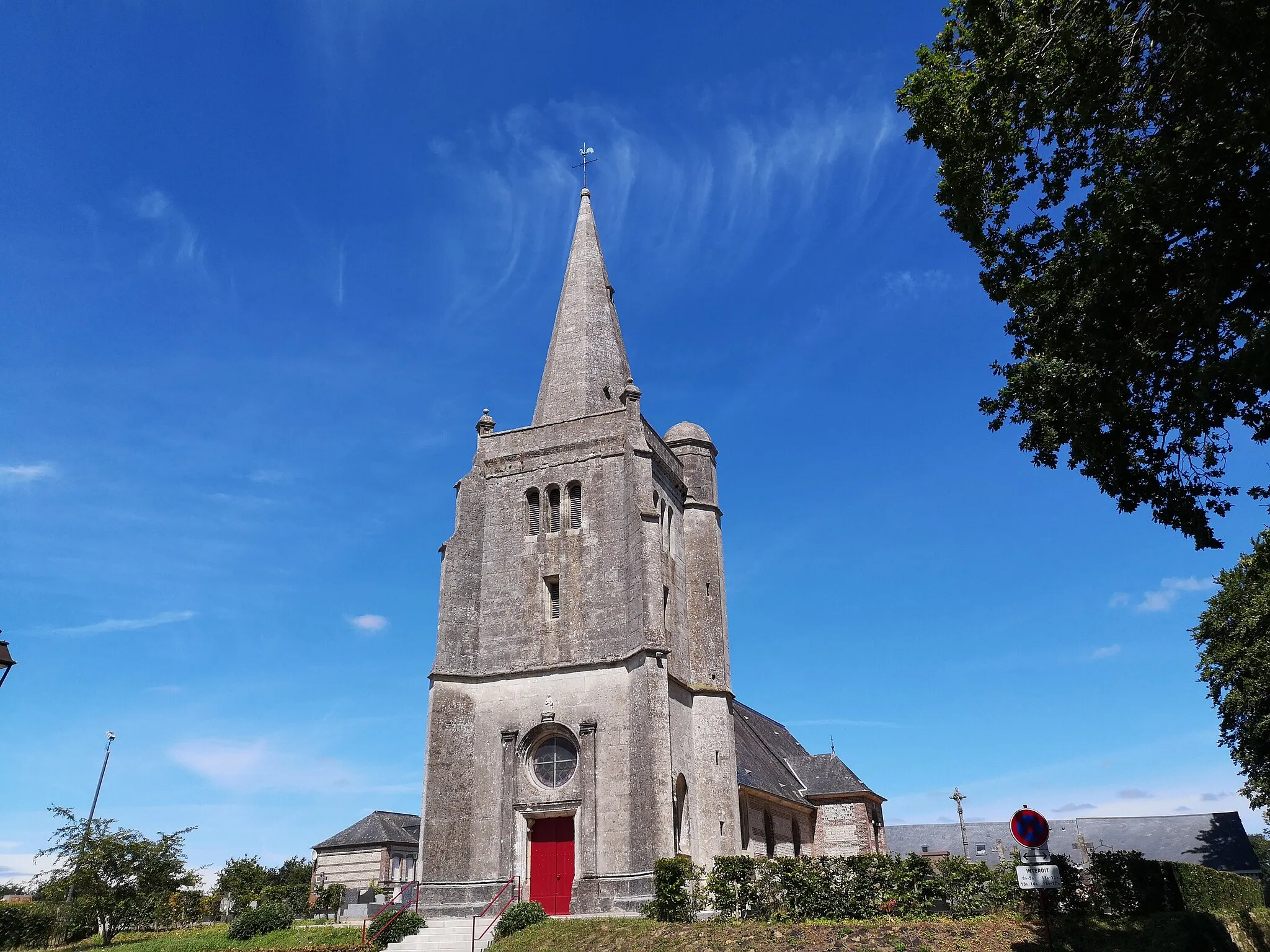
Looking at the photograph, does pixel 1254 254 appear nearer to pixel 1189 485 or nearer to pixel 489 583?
pixel 1189 485

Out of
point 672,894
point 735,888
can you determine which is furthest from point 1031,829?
point 672,894

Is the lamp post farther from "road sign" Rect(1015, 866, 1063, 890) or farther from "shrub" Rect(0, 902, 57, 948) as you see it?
"shrub" Rect(0, 902, 57, 948)

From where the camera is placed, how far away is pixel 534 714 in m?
25.0

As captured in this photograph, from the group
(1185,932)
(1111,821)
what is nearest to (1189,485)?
(1185,932)

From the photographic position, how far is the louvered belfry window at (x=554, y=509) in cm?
2759

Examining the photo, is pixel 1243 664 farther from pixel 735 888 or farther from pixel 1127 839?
pixel 1127 839

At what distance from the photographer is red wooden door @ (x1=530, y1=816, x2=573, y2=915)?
76.6 feet

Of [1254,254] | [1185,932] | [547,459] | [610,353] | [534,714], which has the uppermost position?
[610,353]

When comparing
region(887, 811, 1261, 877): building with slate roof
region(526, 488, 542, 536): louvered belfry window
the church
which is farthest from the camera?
region(887, 811, 1261, 877): building with slate roof

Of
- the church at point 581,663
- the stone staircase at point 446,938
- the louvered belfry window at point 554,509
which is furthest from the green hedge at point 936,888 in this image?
the louvered belfry window at point 554,509

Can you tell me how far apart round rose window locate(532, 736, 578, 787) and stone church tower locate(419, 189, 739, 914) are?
0.13 feet

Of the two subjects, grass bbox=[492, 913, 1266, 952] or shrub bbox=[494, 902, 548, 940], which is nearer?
grass bbox=[492, 913, 1266, 952]

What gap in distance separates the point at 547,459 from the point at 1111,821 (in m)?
57.8

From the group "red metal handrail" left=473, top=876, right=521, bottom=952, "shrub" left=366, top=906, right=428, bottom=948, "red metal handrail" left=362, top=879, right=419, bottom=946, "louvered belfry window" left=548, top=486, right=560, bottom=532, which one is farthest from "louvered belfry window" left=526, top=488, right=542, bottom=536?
"shrub" left=366, top=906, right=428, bottom=948
